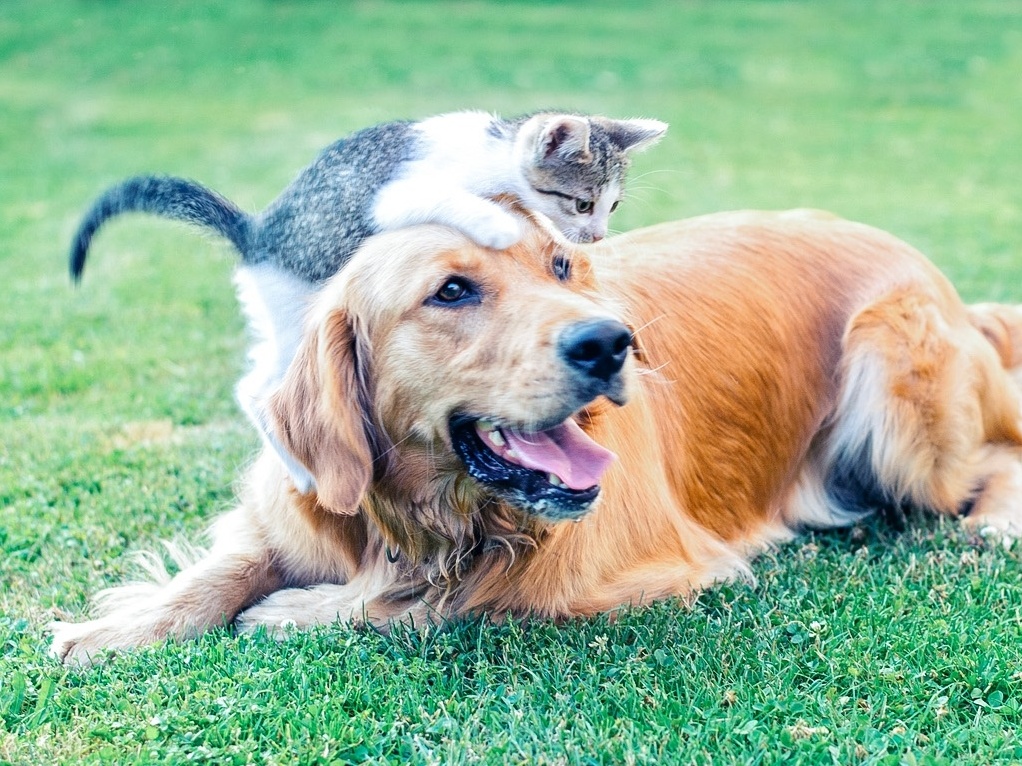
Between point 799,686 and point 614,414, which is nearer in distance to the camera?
point 799,686

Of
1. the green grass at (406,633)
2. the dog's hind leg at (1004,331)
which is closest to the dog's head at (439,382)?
the green grass at (406,633)

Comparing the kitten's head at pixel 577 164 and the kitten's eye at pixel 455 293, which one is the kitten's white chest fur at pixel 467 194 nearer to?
the kitten's head at pixel 577 164

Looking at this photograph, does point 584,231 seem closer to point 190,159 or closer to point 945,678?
point 945,678

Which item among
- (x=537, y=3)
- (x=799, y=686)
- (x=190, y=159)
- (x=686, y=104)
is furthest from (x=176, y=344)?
(x=537, y=3)

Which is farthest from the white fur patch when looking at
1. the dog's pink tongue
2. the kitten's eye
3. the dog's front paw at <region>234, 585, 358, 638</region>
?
the dog's pink tongue

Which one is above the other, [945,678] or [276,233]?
[276,233]

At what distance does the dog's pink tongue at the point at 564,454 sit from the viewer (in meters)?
2.87

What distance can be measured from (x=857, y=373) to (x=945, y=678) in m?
1.32

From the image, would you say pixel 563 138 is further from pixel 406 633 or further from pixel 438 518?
pixel 406 633

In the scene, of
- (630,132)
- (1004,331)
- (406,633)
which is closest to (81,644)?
(406,633)

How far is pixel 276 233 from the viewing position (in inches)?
130

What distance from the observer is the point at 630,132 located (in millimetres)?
3740

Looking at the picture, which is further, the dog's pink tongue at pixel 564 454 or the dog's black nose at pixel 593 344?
the dog's pink tongue at pixel 564 454

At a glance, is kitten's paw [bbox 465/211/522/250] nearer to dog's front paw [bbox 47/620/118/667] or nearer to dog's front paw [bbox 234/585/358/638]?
dog's front paw [bbox 234/585/358/638]
